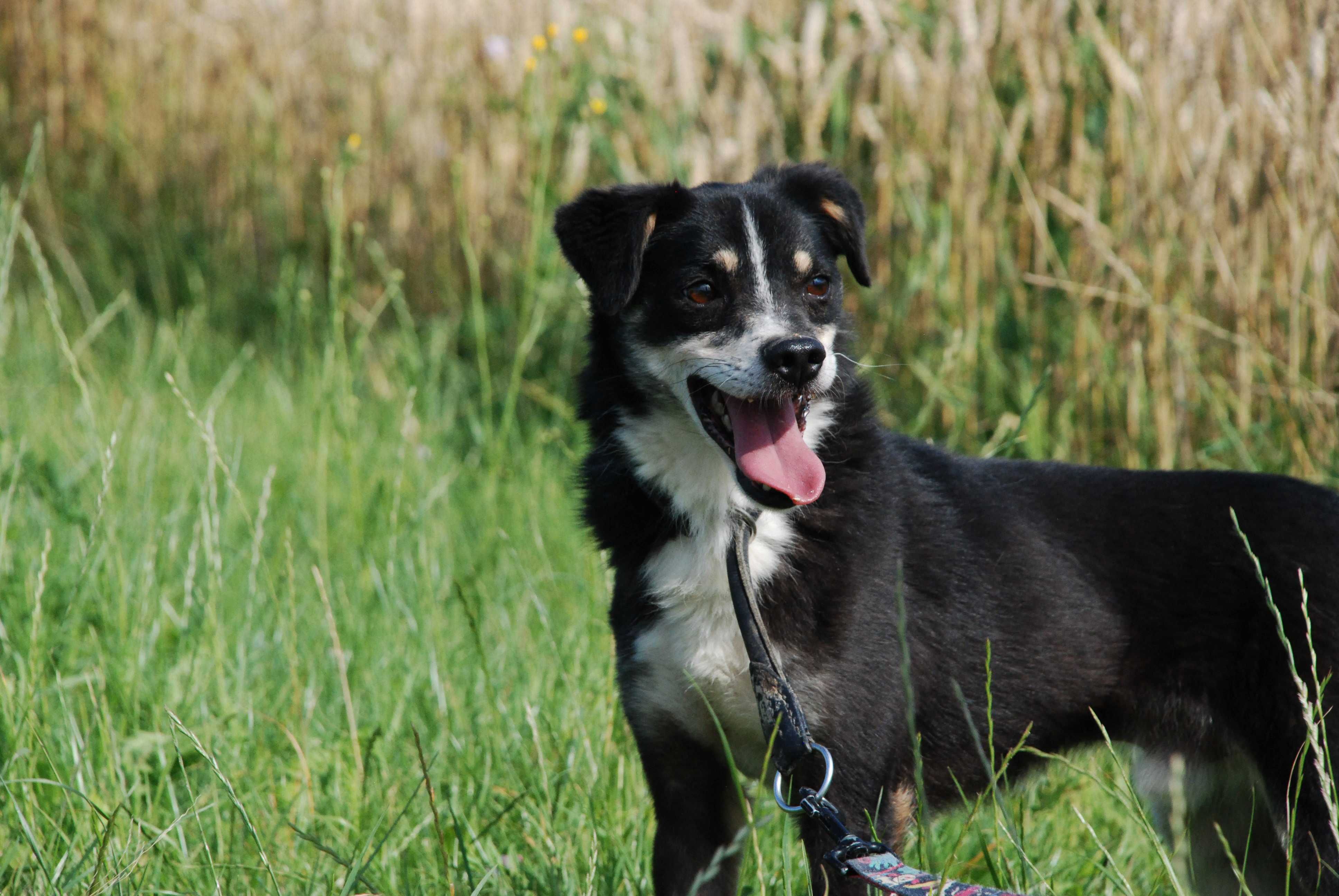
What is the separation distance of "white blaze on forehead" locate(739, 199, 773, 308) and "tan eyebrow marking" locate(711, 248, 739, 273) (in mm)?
30

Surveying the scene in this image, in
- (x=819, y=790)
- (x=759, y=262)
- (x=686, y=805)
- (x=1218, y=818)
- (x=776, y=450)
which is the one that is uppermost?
(x=759, y=262)

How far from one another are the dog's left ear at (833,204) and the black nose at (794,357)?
1.66 feet

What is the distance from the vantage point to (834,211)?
9.23ft

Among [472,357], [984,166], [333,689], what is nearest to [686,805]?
[333,689]

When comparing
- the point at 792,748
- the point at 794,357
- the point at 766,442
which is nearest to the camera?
the point at 792,748

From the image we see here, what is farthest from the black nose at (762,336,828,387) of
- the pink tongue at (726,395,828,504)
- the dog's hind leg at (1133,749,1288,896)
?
the dog's hind leg at (1133,749,1288,896)

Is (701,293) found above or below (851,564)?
above

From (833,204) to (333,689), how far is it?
1722mm

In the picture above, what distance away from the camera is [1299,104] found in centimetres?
363

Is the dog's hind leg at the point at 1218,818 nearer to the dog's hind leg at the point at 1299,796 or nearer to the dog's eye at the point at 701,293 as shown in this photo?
the dog's hind leg at the point at 1299,796

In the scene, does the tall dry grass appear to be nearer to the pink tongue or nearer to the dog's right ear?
the pink tongue

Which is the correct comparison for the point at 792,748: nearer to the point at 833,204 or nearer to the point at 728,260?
the point at 728,260

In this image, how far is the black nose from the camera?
2326 mm

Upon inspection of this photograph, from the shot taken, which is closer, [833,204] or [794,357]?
[794,357]
